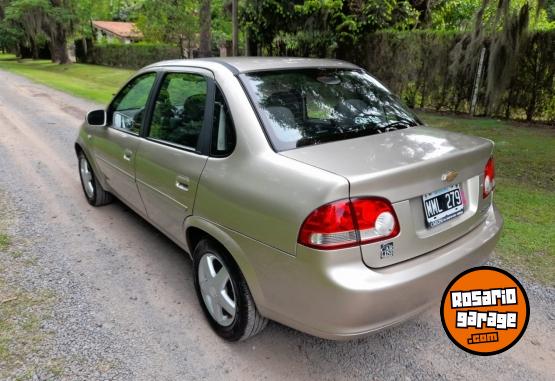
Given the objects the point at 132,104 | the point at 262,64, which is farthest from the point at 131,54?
the point at 262,64

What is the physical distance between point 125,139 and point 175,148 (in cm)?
98

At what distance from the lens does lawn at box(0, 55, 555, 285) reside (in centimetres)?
383

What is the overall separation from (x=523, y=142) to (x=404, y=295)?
747cm

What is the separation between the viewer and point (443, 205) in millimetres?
2457

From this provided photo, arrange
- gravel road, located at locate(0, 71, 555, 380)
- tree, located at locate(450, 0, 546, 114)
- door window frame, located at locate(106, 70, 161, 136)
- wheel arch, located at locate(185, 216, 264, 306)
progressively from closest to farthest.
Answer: wheel arch, located at locate(185, 216, 264, 306)
gravel road, located at locate(0, 71, 555, 380)
door window frame, located at locate(106, 70, 161, 136)
tree, located at locate(450, 0, 546, 114)

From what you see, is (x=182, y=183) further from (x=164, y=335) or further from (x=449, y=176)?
(x=449, y=176)

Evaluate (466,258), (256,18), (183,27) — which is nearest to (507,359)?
(466,258)

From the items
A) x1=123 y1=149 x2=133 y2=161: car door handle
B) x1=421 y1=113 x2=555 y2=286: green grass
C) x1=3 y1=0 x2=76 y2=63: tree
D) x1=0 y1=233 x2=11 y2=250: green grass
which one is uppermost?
x1=3 y1=0 x2=76 y2=63: tree

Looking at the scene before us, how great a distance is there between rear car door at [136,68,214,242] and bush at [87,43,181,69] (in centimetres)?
2780

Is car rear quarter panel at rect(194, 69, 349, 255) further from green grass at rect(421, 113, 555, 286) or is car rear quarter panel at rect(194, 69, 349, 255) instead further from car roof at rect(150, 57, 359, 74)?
green grass at rect(421, 113, 555, 286)

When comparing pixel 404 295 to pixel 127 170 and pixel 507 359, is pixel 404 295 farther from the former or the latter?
pixel 127 170

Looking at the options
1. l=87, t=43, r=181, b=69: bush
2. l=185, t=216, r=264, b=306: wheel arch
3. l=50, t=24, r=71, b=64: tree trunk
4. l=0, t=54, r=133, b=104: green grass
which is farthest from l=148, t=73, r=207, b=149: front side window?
l=50, t=24, r=71, b=64: tree trunk

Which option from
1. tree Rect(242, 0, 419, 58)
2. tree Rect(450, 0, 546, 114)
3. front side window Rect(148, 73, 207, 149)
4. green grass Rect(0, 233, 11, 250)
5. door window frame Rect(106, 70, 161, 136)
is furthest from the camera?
tree Rect(242, 0, 419, 58)

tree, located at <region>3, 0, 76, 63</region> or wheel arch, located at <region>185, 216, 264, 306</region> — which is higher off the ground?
tree, located at <region>3, 0, 76, 63</region>
